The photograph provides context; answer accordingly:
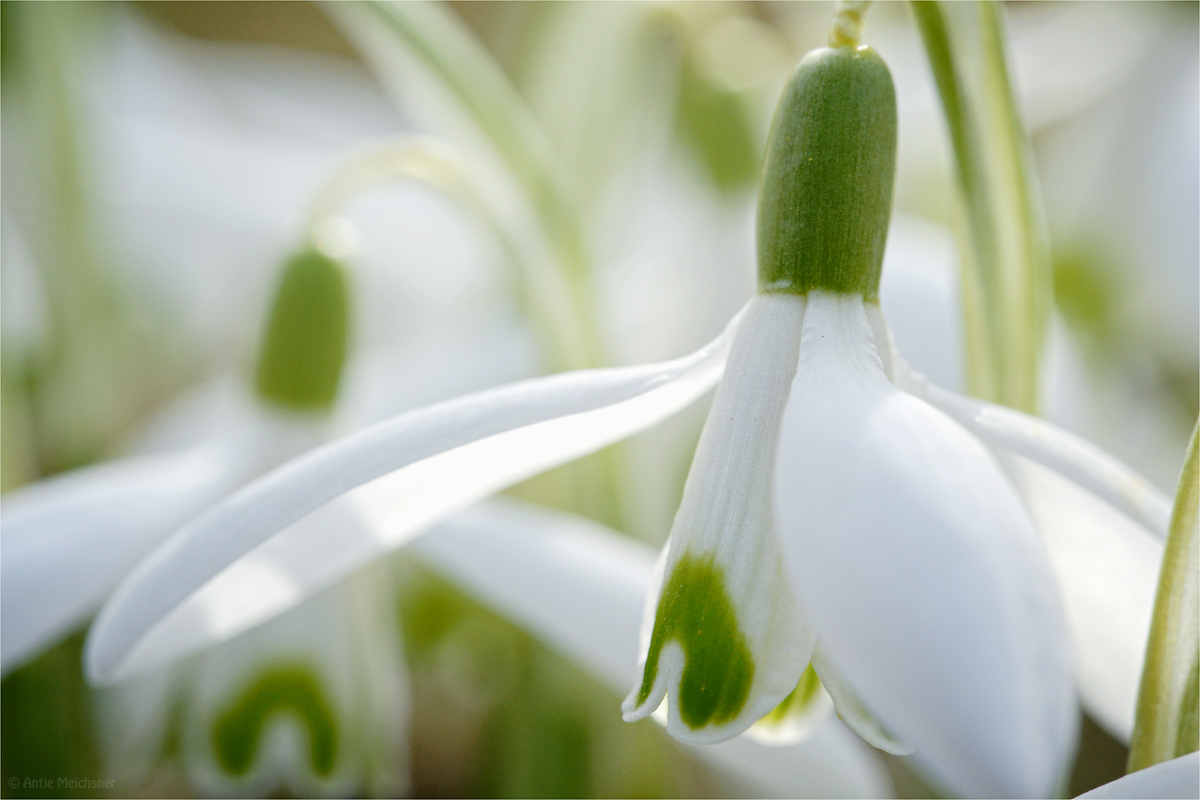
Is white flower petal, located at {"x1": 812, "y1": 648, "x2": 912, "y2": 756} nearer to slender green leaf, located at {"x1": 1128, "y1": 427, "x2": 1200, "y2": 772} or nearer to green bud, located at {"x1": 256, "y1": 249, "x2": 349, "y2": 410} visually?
slender green leaf, located at {"x1": 1128, "y1": 427, "x2": 1200, "y2": 772}

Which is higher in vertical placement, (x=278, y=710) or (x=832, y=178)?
(x=832, y=178)

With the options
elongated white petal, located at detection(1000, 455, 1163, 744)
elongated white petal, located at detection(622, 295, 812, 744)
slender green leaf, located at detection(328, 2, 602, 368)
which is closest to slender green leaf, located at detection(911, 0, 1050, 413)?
elongated white petal, located at detection(1000, 455, 1163, 744)

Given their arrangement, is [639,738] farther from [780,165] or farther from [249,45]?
[249,45]

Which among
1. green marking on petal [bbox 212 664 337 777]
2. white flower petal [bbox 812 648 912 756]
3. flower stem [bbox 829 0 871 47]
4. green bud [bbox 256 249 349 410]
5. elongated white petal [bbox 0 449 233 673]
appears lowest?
green marking on petal [bbox 212 664 337 777]

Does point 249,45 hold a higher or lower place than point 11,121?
higher

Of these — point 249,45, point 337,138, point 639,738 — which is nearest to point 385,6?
point 639,738

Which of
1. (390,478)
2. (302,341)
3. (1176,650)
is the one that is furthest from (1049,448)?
(302,341)

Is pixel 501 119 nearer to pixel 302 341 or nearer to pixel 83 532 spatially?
pixel 302 341
